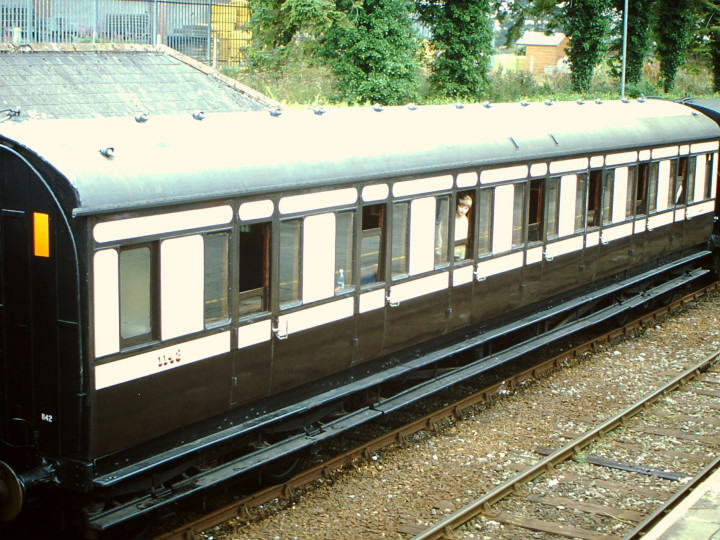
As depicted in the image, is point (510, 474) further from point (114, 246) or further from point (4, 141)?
point (4, 141)

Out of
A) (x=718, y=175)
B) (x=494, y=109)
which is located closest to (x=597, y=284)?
(x=494, y=109)

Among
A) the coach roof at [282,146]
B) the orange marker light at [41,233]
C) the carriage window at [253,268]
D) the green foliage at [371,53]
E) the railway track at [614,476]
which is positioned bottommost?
the railway track at [614,476]

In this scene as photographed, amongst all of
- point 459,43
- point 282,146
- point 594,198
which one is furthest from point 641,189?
point 459,43

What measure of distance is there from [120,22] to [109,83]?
17.4ft

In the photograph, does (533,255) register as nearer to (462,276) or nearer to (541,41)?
(462,276)

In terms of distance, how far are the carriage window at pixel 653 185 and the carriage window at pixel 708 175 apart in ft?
6.81

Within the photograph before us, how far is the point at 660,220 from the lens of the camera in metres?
14.9

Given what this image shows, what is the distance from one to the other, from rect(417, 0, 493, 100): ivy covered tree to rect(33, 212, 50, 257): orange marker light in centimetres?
2743

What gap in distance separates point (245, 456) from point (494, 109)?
604 centimetres

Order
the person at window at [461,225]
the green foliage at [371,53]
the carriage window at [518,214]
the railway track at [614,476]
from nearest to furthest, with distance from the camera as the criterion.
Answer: the railway track at [614,476] < the person at window at [461,225] < the carriage window at [518,214] < the green foliage at [371,53]

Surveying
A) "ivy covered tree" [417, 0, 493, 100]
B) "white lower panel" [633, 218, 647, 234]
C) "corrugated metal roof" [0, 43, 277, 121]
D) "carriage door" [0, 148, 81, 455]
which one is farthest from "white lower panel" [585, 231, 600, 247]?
"ivy covered tree" [417, 0, 493, 100]

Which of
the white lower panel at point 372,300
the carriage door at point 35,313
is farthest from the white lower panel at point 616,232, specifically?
the carriage door at point 35,313

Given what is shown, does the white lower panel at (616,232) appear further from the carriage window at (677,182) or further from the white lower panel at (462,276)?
the white lower panel at (462,276)

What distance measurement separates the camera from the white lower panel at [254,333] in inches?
303
